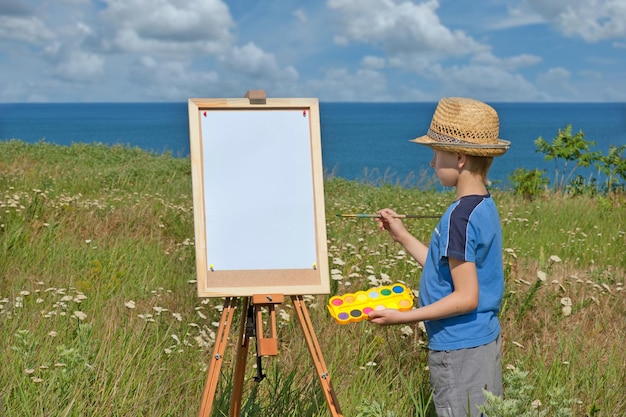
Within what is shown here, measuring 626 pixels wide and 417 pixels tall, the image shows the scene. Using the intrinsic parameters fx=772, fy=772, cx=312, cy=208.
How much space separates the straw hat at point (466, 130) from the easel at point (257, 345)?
818 mm

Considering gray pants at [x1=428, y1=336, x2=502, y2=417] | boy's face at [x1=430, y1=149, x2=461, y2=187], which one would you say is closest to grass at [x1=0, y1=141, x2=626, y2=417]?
gray pants at [x1=428, y1=336, x2=502, y2=417]

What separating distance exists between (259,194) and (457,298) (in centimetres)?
92

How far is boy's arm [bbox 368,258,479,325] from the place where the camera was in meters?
2.60

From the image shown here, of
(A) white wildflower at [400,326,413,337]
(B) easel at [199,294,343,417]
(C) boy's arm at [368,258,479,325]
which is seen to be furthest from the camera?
(A) white wildflower at [400,326,413,337]

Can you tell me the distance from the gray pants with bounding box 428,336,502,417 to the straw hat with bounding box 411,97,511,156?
0.71 meters

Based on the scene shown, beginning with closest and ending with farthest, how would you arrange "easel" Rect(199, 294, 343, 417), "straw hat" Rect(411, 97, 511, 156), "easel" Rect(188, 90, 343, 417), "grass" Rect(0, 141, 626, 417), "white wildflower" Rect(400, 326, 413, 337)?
"straw hat" Rect(411, 97, 511, 156) → "easel" Rect(199, 294, 343, 417) → "easel" Rect(188, 90, 343, 417) → "grass" Rect(0, 141, 626, 417) → "white wildflower" Rect(400, 326, 413, 337)

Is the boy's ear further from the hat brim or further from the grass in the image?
the grass

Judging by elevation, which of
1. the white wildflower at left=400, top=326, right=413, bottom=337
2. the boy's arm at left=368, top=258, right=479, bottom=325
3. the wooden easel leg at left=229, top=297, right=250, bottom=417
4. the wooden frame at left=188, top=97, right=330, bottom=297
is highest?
the wooden frame at left=188, top=97, right=330, bottom=297

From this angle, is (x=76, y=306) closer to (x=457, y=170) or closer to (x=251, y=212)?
(x=251, y=212)

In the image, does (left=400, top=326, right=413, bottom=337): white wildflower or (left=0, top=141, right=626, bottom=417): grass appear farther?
(left=400, top=326, right=413, bottom=337): white wildflower

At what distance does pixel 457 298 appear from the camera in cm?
260

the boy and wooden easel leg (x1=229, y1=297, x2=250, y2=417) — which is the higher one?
the boy

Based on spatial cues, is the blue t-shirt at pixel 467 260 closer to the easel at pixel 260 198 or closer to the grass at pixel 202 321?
the grass at pixel 202 321

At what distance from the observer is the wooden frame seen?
3.00 metres
